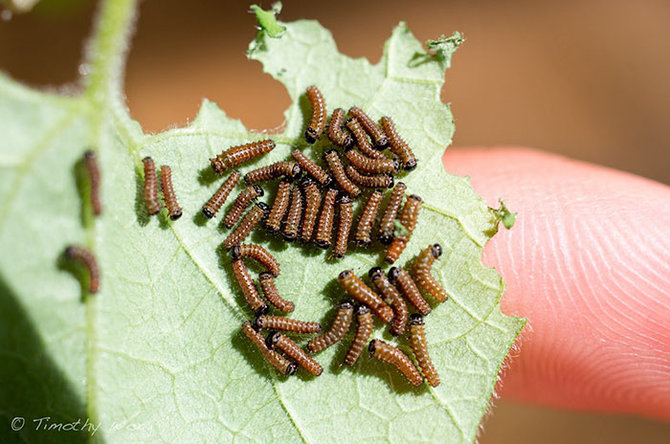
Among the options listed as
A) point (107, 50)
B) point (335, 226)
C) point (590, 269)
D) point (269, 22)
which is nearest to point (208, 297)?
point (335, 226)

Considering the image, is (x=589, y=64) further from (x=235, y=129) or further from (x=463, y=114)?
(x=235, y=129)

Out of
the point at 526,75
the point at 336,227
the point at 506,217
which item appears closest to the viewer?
the point at 506,217

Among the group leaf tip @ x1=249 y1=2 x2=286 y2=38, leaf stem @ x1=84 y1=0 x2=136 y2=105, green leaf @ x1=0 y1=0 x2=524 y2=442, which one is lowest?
green leaf @ x1=0 y1=0 x2=524 y2=442

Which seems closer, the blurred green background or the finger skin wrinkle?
the finger skin wrinkle

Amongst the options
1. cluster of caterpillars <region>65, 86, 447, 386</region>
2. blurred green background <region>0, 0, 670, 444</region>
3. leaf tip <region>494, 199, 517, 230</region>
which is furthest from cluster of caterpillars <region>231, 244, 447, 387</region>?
blurred green background <region>0, 0, 670, 444</region>

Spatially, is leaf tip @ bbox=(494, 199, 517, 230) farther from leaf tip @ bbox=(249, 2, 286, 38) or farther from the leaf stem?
the leaf stem

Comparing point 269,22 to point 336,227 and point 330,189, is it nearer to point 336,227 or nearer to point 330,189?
point 330,189

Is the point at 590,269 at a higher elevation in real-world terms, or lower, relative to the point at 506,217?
lower
